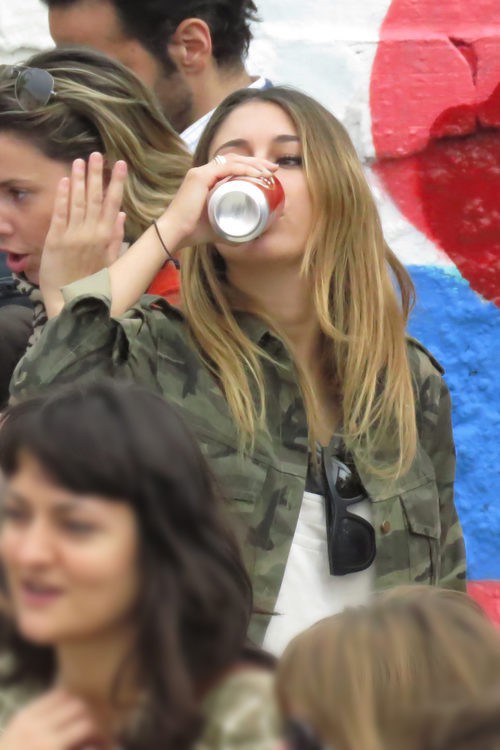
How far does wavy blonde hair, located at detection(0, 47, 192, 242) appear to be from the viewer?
265cm

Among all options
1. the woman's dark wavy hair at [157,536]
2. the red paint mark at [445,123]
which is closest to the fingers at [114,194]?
the woman's dark wavy hair at [157,536]

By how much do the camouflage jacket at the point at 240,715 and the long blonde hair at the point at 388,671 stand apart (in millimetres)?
64

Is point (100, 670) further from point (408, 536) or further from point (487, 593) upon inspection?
point (487, 593)

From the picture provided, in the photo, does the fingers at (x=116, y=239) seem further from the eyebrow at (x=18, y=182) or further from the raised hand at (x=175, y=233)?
the eyebrow at (x=18, y=182)

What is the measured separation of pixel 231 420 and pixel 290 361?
168 mm

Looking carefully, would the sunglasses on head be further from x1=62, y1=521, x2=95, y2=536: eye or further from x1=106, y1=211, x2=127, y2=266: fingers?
x1=62, y1=521, x2=95, y2=536: eye

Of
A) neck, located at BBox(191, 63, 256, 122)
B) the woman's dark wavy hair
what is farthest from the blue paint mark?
the woman's dark wavy hair

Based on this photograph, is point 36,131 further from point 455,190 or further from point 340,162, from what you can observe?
point 455,190

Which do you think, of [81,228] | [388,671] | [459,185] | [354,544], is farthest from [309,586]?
[459,185]

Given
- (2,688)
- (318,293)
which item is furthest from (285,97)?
(2,688)

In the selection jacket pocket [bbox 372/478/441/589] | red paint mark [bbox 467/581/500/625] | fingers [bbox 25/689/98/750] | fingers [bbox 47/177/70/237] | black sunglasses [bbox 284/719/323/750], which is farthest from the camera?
red paint mark [bbox 467/581/500/625]

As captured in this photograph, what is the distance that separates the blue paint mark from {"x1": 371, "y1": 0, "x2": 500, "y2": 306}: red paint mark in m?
0.09

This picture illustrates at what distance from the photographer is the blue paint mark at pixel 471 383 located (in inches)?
147

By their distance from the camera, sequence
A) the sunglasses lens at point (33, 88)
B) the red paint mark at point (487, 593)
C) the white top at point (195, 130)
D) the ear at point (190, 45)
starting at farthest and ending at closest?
the red paint mark at point (487, 593) < the ear at point (190, 45) < the white top at point (195, 130) < the sunglasses lens at point (33, 88)
